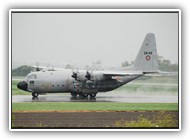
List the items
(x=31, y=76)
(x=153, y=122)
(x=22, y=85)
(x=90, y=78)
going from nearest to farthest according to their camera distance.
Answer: (x=153, y=122), (x=22, y=85), (x=31, y=76), (x=90, y=78)

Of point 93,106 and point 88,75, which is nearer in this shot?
point 93,106

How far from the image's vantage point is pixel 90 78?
20.0ft

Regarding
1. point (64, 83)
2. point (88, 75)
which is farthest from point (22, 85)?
point (88, 75)

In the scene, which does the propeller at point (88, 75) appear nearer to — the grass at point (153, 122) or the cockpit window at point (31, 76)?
the cockpit window at point (31, 76)

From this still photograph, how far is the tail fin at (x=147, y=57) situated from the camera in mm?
5547

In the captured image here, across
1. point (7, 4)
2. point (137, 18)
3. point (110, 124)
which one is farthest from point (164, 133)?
point (7, 4)

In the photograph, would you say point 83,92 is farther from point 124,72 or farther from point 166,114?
point 166,114

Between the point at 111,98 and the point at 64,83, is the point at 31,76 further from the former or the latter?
the point at 111,98

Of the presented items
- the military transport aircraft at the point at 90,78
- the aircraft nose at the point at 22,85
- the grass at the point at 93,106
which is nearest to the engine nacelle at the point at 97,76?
the military transport aircraft at the point at 90,78

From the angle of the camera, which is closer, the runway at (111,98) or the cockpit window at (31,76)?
the runway at (111,98)

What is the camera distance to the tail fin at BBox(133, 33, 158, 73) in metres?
5.55

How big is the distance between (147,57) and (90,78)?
974mm

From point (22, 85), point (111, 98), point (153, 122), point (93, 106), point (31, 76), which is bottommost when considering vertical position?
point (153, 122)
